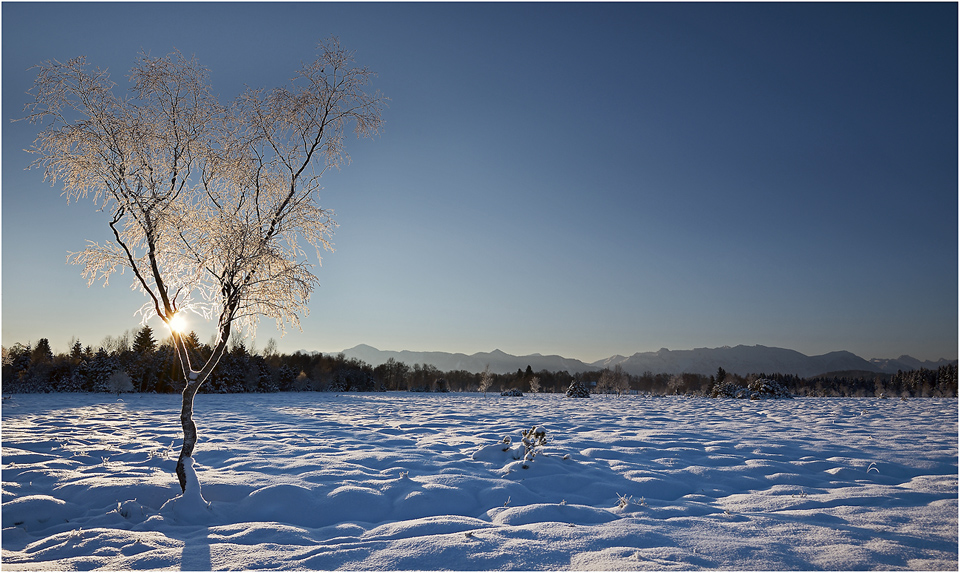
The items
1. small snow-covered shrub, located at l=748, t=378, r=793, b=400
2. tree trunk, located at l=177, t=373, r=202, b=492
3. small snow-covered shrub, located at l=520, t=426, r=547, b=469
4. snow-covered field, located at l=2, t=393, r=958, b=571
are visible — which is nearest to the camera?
snow-covered field, located at l=2, t=393, r=958, b=571

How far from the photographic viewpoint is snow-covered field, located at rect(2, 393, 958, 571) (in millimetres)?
3875

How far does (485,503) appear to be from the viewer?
230 inches

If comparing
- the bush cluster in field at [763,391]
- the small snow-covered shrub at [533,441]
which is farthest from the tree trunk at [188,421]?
the bush cluster in field at [763,391]

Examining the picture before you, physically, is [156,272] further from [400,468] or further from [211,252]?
[400,468]

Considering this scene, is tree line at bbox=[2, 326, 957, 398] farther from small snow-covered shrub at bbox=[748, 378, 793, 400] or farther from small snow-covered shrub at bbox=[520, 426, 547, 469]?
small snow-covered shrub at bbox=[520, 426, 547, 469]

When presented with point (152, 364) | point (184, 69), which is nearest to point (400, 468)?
point (184, 69)

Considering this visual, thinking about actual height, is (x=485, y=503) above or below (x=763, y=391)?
above

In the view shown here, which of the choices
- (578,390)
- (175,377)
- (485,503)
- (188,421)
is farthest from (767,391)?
(175,377)

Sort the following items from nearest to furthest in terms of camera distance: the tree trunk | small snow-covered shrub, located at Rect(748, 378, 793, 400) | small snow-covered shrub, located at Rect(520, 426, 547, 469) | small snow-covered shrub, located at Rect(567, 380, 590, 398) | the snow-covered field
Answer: the snow-covered field
the tree trunk
small snow-covered shrub, located at Rect(520, 426, 547, 469)
small snow-covered shrub, located at Rect(748, 378, 793, 400)
small snow-covered shrub, located at Rect(567, 380, 590, 398)

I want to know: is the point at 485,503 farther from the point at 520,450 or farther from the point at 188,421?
the point at 188,421

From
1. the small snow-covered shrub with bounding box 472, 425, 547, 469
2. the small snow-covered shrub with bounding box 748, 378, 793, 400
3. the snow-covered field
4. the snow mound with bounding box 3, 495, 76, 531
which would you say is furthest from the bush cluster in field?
the snow mound with bounding box 3, 495, 76, 531

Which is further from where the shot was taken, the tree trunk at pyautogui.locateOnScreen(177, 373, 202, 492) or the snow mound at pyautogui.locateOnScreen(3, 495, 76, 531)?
the tree trunk at pyautogui.locateOnScreen(177, 373, 202, 492)

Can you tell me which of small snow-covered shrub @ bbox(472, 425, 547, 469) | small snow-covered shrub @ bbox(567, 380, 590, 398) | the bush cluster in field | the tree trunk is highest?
the tree trunk

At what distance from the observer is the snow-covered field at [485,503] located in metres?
3.88
